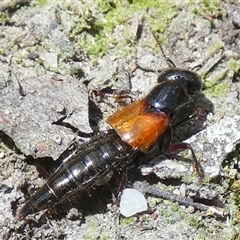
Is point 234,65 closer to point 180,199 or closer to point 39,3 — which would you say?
point 180,199

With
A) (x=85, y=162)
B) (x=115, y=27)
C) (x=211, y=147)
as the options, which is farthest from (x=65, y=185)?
(x=115, y=27)

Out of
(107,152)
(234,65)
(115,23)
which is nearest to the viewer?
(107,152)

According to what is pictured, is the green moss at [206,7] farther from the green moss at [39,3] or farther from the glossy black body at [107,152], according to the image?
the green moss at [39,3]

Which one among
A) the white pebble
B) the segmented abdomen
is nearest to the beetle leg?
the segmented abdomen

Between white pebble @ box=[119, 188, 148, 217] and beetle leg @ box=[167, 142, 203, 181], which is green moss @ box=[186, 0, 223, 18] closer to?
beetle leg @ box=[167, 142, 203, 181]

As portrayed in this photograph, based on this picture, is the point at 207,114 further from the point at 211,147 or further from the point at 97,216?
the point at 97,216

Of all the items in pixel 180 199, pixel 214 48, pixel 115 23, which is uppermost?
pixel 115 23

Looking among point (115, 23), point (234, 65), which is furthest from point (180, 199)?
point (115, 23)
